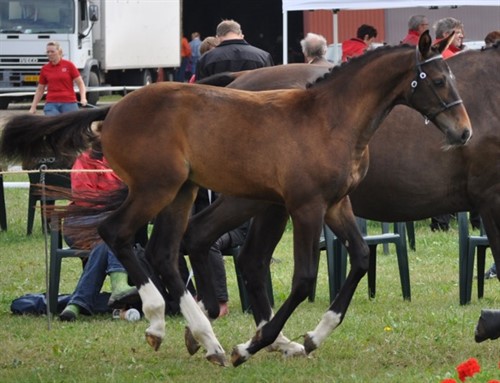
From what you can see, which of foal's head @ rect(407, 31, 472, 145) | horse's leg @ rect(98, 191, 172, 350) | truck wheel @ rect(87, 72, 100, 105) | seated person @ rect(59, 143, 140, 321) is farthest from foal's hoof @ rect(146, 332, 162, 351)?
truck wheel @ rect(87, 72, 100, 105)

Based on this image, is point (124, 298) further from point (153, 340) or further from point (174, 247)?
point (153, 340)

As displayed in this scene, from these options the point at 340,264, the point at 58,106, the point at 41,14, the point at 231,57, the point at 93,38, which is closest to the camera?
the point at 340,264

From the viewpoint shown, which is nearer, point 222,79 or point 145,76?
point 222,79

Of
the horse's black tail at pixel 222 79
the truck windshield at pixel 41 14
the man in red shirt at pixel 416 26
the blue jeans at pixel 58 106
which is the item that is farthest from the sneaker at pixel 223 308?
the truck windshield at pixel 41 14

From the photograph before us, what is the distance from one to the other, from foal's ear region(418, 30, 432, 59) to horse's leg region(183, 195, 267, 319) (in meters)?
1.55

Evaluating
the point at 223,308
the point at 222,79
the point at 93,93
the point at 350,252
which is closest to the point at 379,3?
the point at 222,79

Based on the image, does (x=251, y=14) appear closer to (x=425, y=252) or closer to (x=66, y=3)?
(x=66, y=3)

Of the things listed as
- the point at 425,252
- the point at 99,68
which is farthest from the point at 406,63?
the point at 99,68

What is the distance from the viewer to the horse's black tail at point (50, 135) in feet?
24.0

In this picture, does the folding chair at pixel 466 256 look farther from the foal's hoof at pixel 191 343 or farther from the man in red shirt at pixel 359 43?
the man in red shirt at pixel 359 43

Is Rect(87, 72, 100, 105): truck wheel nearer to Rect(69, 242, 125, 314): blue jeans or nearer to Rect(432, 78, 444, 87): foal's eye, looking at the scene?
Rect(69, 242, 125, 314): blue jeans

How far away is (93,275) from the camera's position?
871 cm

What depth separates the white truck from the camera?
26016 mm

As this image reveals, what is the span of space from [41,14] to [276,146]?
2025cm
